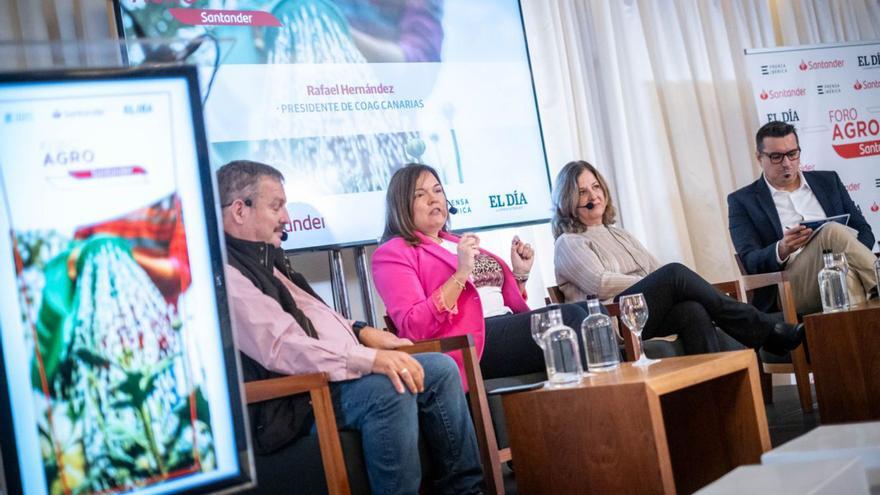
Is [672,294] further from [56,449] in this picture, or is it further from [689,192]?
[56,449]

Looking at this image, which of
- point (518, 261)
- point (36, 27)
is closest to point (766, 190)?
point (518, 261)

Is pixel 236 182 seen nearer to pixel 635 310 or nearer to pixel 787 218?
pixel 635 310

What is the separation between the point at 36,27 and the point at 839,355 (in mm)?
2837

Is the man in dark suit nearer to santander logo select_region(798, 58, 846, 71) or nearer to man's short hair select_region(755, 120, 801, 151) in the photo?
man's short hair select_region(755, 120, 801, 151)

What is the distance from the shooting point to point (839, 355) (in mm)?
3055

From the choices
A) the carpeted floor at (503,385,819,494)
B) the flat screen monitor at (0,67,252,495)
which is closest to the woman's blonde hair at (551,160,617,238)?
the carpeted floor at (503,385,819,494)

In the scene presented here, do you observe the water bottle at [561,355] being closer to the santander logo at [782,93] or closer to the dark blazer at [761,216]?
the dark blazer at [761,216]

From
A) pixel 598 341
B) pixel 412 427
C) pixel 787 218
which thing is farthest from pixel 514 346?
pixel 787 218

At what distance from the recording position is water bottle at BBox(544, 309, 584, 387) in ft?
7.73

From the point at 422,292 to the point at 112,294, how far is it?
2.06 metres

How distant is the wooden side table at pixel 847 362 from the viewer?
9.87 ft

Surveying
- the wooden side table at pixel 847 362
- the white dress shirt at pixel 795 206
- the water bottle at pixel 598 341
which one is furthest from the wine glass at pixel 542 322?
the white dress shirt at pixel 795 206

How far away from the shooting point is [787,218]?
4.50 meters

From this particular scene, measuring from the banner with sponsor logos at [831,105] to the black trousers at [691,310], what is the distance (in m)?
2.06
